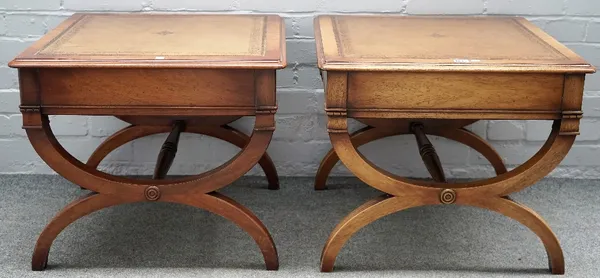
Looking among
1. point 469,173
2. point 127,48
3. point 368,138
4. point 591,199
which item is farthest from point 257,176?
point 591,199

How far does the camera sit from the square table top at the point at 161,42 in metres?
1.86

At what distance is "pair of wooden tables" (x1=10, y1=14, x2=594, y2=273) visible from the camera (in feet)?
6.11

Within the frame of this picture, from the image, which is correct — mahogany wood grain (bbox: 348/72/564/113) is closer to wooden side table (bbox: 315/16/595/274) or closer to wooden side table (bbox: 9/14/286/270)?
wooden side table (bbox: 315/16/595/274)

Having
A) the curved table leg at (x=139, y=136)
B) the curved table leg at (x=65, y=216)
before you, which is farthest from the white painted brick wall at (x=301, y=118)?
the curved table leg at (x=65, y=216)

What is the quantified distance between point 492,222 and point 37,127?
49.0 inches

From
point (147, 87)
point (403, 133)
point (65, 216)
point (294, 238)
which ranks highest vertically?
point (147, 87)

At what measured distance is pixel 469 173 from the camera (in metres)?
2.71

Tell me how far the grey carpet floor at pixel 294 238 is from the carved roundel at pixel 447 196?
19 cm

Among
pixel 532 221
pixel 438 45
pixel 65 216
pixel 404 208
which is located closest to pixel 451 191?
pixel 404 208

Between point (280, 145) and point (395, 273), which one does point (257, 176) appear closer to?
point (280, 145)

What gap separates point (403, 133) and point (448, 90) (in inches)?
25.0

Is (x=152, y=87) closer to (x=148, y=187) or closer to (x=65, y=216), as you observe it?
(x=148, y=187)

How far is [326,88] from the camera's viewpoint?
189cm

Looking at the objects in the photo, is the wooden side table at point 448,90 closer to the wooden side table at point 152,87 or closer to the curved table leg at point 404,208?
the curved table leg at point 404,208
